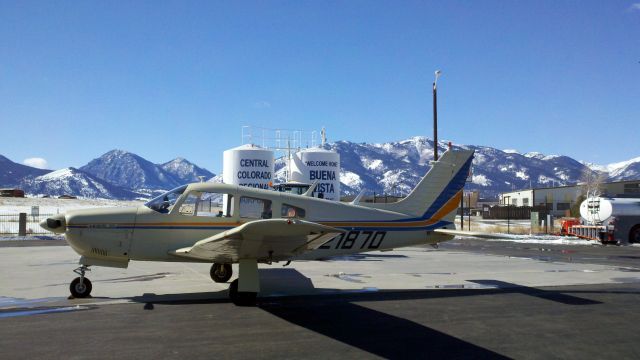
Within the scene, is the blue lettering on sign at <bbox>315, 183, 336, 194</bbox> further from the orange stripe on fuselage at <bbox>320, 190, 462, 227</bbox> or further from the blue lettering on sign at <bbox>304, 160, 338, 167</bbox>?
the orange stripe on fuselage at <bbox>320, 190, 462, 227</bbox>

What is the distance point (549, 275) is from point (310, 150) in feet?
58.7

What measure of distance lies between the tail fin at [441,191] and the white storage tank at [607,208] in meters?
19.4

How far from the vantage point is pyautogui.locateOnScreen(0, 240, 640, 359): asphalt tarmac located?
20.7ft

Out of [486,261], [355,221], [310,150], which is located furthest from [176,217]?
[310,150]

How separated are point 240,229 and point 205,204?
2752 millimetres

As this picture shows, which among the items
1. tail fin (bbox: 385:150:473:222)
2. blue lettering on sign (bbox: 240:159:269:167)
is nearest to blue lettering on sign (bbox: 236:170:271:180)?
blue lettering on sign (bbox: 240:159:269:167)

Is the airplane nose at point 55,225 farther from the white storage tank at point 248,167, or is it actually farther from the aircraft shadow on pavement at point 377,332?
the white storage tank at point 248,167

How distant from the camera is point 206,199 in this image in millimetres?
10109

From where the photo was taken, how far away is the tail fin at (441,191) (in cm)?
1156

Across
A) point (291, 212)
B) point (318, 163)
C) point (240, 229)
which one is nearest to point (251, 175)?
point (318, 163)

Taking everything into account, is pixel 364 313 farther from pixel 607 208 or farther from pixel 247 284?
pixel 607 208

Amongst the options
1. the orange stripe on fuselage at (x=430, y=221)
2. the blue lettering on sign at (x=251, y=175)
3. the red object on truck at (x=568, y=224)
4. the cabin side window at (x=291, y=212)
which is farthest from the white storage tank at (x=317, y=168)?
the cabin side window at (x=291, y=212)

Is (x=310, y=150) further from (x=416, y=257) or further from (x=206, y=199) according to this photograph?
(x=206, y=199)

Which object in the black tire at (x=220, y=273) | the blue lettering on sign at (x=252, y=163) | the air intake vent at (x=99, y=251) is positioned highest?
the blue lettering on sign at (x=252, y=163)
